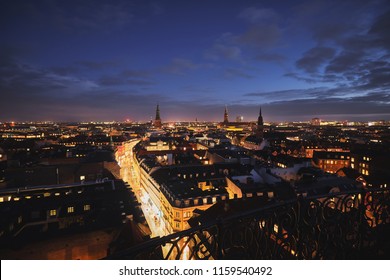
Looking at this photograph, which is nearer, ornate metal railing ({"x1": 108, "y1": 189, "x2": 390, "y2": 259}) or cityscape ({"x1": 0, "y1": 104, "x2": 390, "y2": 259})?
ornate metal railing ({"x1": 108, "y1": 189, "x2": 390, "y2": 259})

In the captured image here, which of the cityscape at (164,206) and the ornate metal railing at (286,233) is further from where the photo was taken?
the cityscape at (164,206)

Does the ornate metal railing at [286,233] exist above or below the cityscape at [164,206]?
above

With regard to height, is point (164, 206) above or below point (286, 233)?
below

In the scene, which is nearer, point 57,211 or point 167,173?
point 57,211

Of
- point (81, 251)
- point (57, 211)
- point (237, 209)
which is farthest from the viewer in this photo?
point (237, 209)

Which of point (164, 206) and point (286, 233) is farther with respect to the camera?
point (164, 206)

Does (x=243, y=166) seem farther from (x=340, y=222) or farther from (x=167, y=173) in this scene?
(x=340, y=222)

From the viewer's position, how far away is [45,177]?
34312 mm

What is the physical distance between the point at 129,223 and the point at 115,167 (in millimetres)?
26246

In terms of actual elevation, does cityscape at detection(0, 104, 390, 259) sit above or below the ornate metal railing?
below

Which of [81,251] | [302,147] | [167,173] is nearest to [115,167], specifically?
[167,173]
